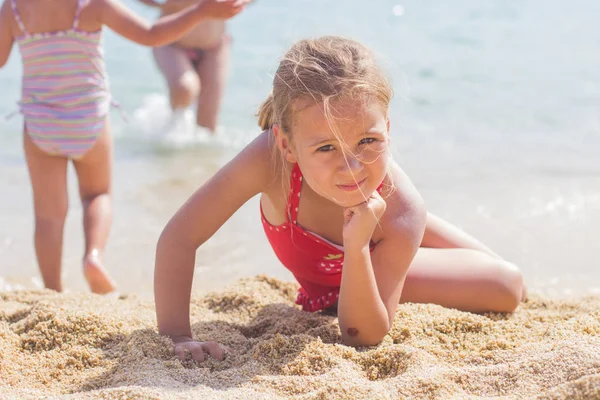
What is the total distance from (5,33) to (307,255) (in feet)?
6.64

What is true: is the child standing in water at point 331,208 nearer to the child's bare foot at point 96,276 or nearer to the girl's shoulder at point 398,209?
the girl's shoulder at point 398,209

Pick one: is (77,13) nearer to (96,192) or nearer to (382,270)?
(96,192)

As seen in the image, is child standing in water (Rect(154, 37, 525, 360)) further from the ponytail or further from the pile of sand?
the pile of sand

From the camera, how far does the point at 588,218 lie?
4844 mm

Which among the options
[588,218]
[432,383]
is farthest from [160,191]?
[432,383]

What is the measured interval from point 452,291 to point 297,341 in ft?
2.71

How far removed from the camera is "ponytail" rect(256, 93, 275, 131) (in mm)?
2750

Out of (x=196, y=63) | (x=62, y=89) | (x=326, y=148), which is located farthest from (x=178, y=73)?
(x=326, y=148)

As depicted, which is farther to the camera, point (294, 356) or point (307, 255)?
point (307, 255)

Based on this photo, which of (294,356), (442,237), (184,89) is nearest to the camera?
(294,356)

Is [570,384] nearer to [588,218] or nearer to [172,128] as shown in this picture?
[588,218]

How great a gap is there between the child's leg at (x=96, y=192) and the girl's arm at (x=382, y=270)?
163cm

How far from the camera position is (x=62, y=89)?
3.86 m

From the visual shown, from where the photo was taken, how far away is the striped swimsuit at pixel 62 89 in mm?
3805
